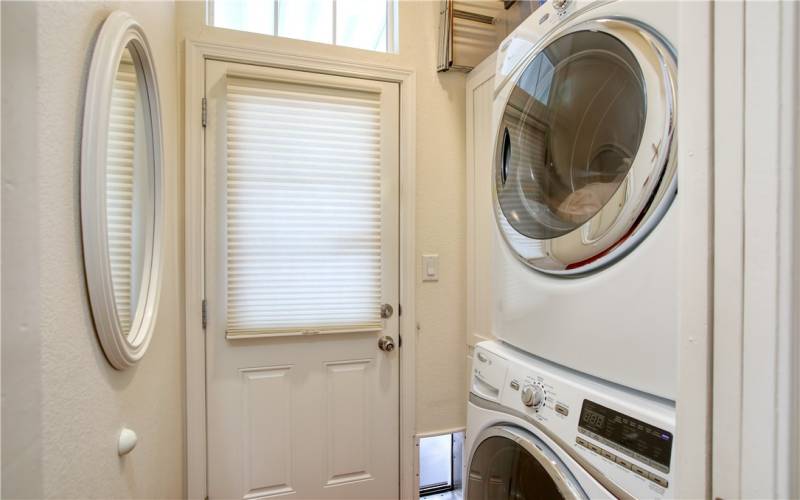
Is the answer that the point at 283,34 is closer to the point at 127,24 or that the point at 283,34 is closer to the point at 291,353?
the point at 127,24

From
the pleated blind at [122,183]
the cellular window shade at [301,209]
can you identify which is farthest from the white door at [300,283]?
the pleated blind at [122,183]

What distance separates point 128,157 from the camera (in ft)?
3.01

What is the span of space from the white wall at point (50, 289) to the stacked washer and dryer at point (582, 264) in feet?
2.86

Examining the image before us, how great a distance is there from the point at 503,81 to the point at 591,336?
74 centimetres

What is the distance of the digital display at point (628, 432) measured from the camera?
22.2 inches

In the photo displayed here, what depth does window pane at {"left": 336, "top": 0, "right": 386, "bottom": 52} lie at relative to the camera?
1688 millimetres

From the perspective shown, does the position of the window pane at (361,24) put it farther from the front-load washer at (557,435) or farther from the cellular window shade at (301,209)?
the front-load washer at (557,435)

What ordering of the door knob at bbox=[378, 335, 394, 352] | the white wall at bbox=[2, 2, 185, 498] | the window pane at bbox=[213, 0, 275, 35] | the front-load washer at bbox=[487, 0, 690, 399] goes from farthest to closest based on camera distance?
1. the door knob at bbox=[378, 335, 394, 352]
2. the window pane at bbox=[213, 0, 275, 35]
3. the front-load washer at bbox=[487, 0, 690, 399]
4. the white wall at bbox=[2, 2, 185, 498]

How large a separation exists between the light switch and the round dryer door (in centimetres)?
73

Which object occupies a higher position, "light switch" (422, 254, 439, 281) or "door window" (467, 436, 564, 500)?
"light switch" (422, 254, 439, 281)

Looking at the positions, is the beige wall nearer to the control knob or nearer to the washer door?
the washer door

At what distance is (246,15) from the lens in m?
1.58

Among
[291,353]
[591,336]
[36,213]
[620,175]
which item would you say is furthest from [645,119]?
[291,353]

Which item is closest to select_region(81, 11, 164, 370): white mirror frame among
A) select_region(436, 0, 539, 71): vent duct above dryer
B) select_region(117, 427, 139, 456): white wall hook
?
select_region(117, 427, 139, 456): white wall hook
